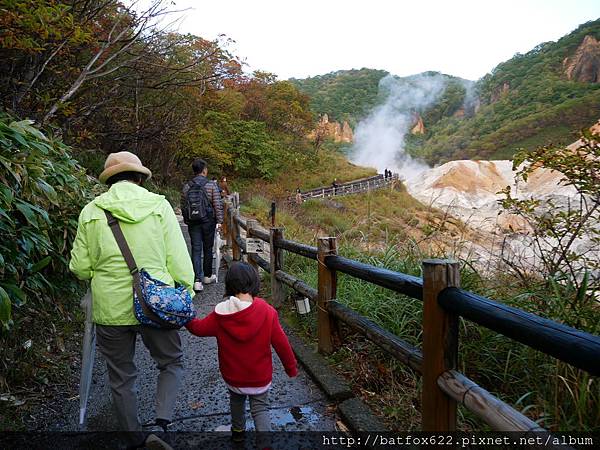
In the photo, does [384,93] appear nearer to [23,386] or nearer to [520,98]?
[520,98]

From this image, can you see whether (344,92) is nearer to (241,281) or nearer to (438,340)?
(241,281)

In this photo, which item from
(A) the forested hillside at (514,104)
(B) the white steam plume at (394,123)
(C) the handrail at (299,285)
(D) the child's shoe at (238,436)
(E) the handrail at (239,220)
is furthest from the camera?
(B) the white steam plume at (394,123)

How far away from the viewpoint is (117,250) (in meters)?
2.10

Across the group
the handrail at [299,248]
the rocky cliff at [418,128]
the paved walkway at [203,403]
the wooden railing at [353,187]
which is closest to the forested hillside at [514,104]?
the rocky cliff at [418,128]

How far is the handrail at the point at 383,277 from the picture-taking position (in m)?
2.16

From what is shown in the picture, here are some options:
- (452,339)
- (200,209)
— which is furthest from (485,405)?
(200,209)

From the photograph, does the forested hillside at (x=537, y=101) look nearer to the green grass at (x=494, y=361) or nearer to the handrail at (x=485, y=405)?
the green grass at (x=494, y=361)

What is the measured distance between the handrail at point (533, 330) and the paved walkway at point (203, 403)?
136cm

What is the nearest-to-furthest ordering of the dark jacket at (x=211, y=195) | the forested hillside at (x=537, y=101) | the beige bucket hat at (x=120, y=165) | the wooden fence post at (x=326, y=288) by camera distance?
1. the beige bucket hat at (x=120, y=165)
2. the wooden fence post at (x=326, y=288)
3. the dark jacket at (x=211, y=195)
4. the forested hillside at (x=537, y=101)

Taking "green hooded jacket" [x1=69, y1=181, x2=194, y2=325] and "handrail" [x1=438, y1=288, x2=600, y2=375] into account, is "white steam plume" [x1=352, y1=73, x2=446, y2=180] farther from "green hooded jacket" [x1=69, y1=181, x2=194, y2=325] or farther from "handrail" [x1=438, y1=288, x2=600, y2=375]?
"handrail" [x1=438, y1=288, x2=600, y2=375]

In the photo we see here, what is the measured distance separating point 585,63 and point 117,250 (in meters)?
53.5

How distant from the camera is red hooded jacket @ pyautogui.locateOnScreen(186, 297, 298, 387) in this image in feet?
6.98

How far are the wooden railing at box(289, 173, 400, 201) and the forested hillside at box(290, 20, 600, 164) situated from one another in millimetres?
10704

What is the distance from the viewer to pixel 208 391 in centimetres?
310
